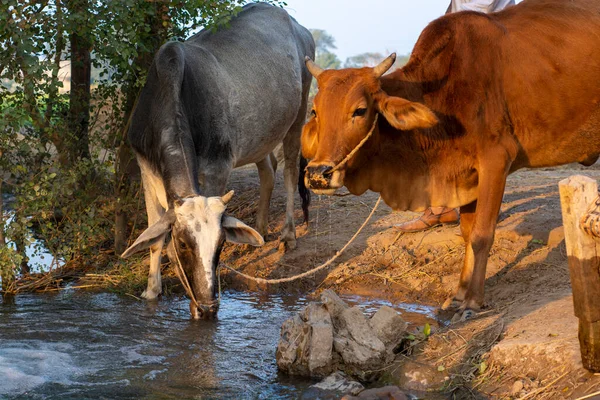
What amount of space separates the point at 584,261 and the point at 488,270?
2.54 m

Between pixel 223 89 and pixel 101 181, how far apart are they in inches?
56.0

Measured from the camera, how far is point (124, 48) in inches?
256

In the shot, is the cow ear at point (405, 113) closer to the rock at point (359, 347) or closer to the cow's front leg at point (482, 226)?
the cow's front leg at point (482, 226)

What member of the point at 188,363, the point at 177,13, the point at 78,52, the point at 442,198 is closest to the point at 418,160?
the point at 442,198

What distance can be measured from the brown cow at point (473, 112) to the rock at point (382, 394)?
1.25m

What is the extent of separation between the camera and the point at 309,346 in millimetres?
4902

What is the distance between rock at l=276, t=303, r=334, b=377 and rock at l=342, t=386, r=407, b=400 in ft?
1.57

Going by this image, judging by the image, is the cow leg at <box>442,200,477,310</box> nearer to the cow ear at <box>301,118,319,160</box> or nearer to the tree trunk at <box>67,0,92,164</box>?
the cow ear at <box>301,118,319,160</box>

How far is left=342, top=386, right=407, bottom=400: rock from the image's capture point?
4.34 m

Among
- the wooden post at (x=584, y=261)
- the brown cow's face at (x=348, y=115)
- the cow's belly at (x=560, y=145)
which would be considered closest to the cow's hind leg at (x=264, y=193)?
the brown cow's face at (x=348, y=115)

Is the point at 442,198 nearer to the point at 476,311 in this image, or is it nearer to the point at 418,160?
the point at 418,160

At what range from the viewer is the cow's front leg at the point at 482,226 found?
541 cm

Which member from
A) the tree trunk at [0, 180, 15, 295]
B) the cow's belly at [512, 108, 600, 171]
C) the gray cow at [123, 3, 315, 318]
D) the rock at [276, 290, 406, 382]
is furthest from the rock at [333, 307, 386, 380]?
the tree trunk at [0, 180, 15, 295]

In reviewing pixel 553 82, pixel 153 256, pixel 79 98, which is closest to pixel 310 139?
pixel 553 82
